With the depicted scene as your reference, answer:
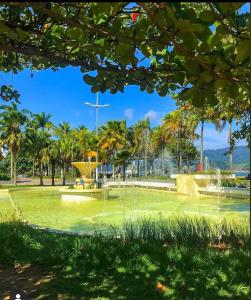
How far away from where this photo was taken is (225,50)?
2369 millimetres

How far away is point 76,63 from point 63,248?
12.7 feet

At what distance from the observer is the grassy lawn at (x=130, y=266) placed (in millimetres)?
4867

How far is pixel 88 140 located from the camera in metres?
59.8

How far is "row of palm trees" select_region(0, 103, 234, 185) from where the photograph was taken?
1950 inches

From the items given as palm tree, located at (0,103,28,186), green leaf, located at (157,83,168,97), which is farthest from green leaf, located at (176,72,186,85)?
palm tree, located at (0,103,28,186)

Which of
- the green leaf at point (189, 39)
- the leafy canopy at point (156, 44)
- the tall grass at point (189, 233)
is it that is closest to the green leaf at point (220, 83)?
the leafy canopy at point (156, 44)

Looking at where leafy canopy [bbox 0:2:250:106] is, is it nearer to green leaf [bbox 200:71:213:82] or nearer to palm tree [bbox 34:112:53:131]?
green leaf [bbox 200:71:213:82]

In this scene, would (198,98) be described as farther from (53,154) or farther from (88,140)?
(88,140)

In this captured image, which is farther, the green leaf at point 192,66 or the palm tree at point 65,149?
the palm tree at point 65,149

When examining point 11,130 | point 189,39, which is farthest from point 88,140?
point 189,39

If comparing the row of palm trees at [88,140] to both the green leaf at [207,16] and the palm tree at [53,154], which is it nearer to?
the palm tree at [53,154]

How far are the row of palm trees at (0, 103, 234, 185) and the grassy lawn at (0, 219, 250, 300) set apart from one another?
1391 inches

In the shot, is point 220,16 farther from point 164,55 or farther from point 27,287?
point 27,287

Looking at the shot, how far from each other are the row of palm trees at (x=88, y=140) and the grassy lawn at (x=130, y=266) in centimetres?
3534
